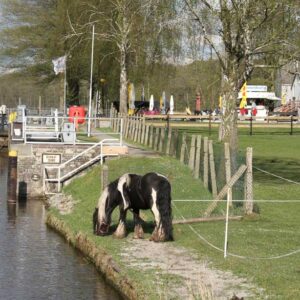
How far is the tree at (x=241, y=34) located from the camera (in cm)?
1955

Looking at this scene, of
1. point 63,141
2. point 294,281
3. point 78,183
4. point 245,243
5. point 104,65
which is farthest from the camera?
point 104,65

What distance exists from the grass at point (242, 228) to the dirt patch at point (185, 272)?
208 mm

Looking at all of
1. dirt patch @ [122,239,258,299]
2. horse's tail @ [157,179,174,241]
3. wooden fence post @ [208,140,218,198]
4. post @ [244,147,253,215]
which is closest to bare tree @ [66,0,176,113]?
wooden fence post @ [208,140,218,198]

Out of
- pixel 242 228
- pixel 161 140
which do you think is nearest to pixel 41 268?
pixel 242 228

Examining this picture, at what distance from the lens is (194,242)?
14297 mm

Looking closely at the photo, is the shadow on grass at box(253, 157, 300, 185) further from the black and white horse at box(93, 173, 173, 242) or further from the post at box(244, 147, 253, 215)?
the black and white horse at box(93, 173, 173, 242)

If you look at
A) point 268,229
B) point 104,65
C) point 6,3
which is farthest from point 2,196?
point 6,3

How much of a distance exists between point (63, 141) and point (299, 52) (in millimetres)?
12460

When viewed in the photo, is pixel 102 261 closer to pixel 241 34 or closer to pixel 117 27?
pixel 241 34

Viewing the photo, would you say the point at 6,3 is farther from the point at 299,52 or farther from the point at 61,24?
the point at 299,52

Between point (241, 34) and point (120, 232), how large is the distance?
285 inches

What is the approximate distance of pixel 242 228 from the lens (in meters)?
15.8

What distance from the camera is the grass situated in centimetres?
1170

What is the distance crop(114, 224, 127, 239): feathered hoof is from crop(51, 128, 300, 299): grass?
0.16 metres
